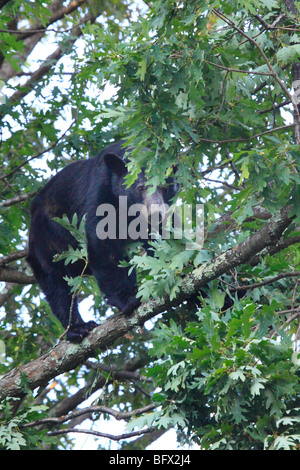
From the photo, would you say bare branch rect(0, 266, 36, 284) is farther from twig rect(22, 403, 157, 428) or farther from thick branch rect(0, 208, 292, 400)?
twig rect(22, 403, 157, 428)

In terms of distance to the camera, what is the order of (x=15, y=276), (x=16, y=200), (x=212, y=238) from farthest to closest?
1. (x=16, y=200)
2. (x=15, y=276)
3. (x=212, y=238)

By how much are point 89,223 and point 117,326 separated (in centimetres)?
123

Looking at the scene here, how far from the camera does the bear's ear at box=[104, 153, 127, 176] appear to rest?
19.9 ft

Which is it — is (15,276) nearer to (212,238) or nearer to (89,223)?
(89,223)

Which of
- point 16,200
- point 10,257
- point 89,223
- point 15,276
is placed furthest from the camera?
point 16,200

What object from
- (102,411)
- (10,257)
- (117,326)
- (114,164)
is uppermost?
(114,164)

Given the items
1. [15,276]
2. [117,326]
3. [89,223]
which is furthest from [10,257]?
[117,326]

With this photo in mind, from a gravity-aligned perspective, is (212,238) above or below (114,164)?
below

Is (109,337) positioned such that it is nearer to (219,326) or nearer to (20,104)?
(219,326)

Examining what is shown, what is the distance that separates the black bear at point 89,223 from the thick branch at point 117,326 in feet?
1.43

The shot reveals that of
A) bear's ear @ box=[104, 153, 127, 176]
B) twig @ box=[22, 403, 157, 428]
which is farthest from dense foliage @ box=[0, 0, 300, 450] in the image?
bear's ear @ box=[104, 153, 127, 176]

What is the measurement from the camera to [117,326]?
16.0 ft
